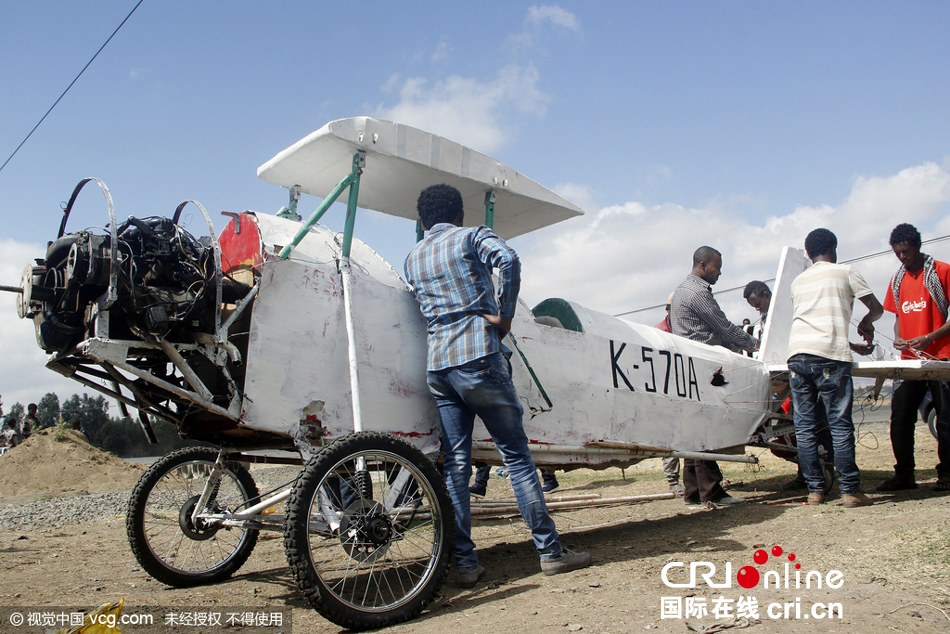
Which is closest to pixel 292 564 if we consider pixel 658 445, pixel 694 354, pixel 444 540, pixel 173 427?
pixel 444 540

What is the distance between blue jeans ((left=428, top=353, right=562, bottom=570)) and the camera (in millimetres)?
3426

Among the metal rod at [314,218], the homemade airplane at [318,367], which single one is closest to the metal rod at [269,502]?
the homemade airplane at [318,367]

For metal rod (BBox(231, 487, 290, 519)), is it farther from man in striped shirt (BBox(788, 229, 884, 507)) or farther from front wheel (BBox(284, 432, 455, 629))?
man in striped shirt (BBox(788, 229, 884, 507))

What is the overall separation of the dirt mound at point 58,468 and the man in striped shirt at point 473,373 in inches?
498

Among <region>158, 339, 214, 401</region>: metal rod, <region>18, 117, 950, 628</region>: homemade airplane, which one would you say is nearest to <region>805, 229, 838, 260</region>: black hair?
<region>18, 117, 950, 628</region>: homemade airplane

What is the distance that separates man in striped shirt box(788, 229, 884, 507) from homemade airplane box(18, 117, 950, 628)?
663 mm

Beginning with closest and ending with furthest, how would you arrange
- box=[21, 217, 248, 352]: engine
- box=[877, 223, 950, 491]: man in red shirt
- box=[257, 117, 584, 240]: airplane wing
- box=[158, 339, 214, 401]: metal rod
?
1. box=[21, 217, 248, 352]: engine
2. box=[158, 339, 214, 401]: metal rod
3. box=[257, 117, 584, 240]: airplane wing
4. box=[877, 223, 950, 491]: man in red shirt

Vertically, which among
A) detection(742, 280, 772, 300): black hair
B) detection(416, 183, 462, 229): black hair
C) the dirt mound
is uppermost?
detection(416, 183, 462, 229): black hair

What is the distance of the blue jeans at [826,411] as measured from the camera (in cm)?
489

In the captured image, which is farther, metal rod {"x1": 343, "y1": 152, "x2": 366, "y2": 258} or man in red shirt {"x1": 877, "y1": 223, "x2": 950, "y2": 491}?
man in red shirt {"x1": 877, "y1": 223, "x2": 950, "y2": 491}

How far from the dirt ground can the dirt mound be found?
840 centimetres

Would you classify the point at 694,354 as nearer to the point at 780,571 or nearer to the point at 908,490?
the point at 908,490

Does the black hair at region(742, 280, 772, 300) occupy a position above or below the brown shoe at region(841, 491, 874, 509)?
above

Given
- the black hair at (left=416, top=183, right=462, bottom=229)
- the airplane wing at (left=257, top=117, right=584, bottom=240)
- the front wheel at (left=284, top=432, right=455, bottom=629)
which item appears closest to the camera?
the front wheel at (left=284, top=432, right=455, bottom=629)
